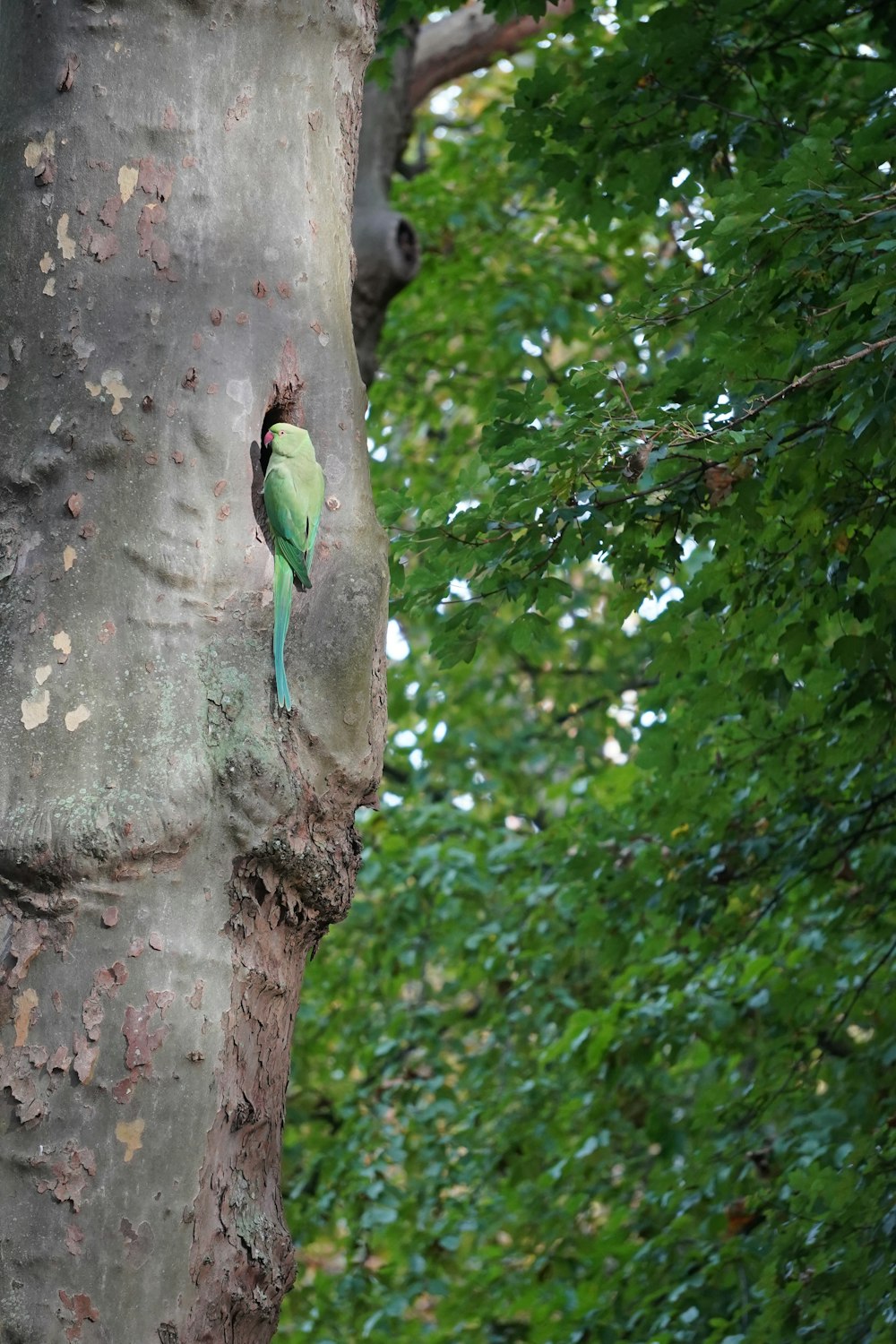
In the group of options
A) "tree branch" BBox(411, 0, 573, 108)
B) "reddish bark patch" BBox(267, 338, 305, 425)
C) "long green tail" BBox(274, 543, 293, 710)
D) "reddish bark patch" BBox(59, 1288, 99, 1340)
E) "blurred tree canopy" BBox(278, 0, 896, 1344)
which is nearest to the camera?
"reddish bark patch" BBox(59, 1288, 99, 1340)

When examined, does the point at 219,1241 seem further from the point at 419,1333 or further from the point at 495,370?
the point at 495,370

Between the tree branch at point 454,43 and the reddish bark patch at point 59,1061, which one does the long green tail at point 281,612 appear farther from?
the tree branch at point 454,43

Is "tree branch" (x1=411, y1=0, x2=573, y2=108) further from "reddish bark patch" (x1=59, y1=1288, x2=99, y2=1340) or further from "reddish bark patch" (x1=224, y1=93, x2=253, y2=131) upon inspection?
"reddish bark patch" (x1=59, y1=1288, x2=99, y2=1340)

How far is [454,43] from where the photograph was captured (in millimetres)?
7051

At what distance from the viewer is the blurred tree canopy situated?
280 centimetres

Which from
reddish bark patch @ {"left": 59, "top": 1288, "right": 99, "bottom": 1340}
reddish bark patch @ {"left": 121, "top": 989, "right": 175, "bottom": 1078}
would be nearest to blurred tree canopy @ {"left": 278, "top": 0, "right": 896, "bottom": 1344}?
reddish bark patch @ {"left": 121, "top": 989, "right": 175, "bottom": 1078}

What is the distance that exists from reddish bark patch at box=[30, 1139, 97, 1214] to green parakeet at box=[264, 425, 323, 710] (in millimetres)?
616

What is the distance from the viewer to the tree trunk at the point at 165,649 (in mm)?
1545

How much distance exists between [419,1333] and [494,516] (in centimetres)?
495

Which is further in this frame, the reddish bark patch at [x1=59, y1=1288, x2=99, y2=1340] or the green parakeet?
the green parakeet

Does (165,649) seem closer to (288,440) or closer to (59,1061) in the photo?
(288,440)

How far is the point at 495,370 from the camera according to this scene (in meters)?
8.70

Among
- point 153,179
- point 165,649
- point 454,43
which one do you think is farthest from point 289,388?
point 454,43

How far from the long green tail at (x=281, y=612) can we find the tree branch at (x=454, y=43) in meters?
5.78
